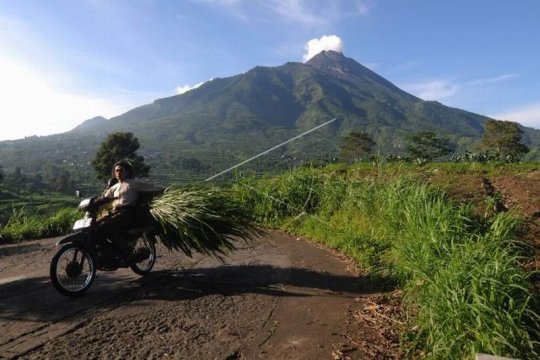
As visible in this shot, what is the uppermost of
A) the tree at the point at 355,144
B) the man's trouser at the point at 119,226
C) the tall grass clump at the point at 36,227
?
the tree at the point at 355,144

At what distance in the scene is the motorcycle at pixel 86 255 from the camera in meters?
5.42

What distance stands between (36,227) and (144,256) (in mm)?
6712

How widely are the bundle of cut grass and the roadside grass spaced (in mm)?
2017

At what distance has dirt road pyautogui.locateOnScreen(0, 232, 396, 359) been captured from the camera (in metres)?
3.98

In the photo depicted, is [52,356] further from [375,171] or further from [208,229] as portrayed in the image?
[375,171]

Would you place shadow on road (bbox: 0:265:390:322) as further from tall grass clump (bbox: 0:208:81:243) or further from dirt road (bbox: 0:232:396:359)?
tall grass clump (bbox: 0:208:81:243)

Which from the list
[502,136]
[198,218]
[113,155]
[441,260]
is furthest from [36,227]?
[502,136]

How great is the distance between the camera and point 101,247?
5.83 meters

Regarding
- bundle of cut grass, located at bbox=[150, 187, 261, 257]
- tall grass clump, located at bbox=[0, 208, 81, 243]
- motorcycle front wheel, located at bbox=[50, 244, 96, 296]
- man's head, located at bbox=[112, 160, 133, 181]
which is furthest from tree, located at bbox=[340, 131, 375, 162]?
motorcycle front wheel, located at bbox=[50, 244, 96, 296]

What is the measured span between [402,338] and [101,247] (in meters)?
3.75

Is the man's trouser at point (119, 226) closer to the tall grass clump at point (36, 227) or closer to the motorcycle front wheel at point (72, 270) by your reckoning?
the motorcycle front wheel at point (72, 270)

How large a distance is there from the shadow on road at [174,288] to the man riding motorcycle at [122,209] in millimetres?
509

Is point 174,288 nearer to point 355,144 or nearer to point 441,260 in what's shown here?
point 441,260

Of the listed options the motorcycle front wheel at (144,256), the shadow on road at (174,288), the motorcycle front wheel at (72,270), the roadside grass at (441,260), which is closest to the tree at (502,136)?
the roadside grass at (441,260)
